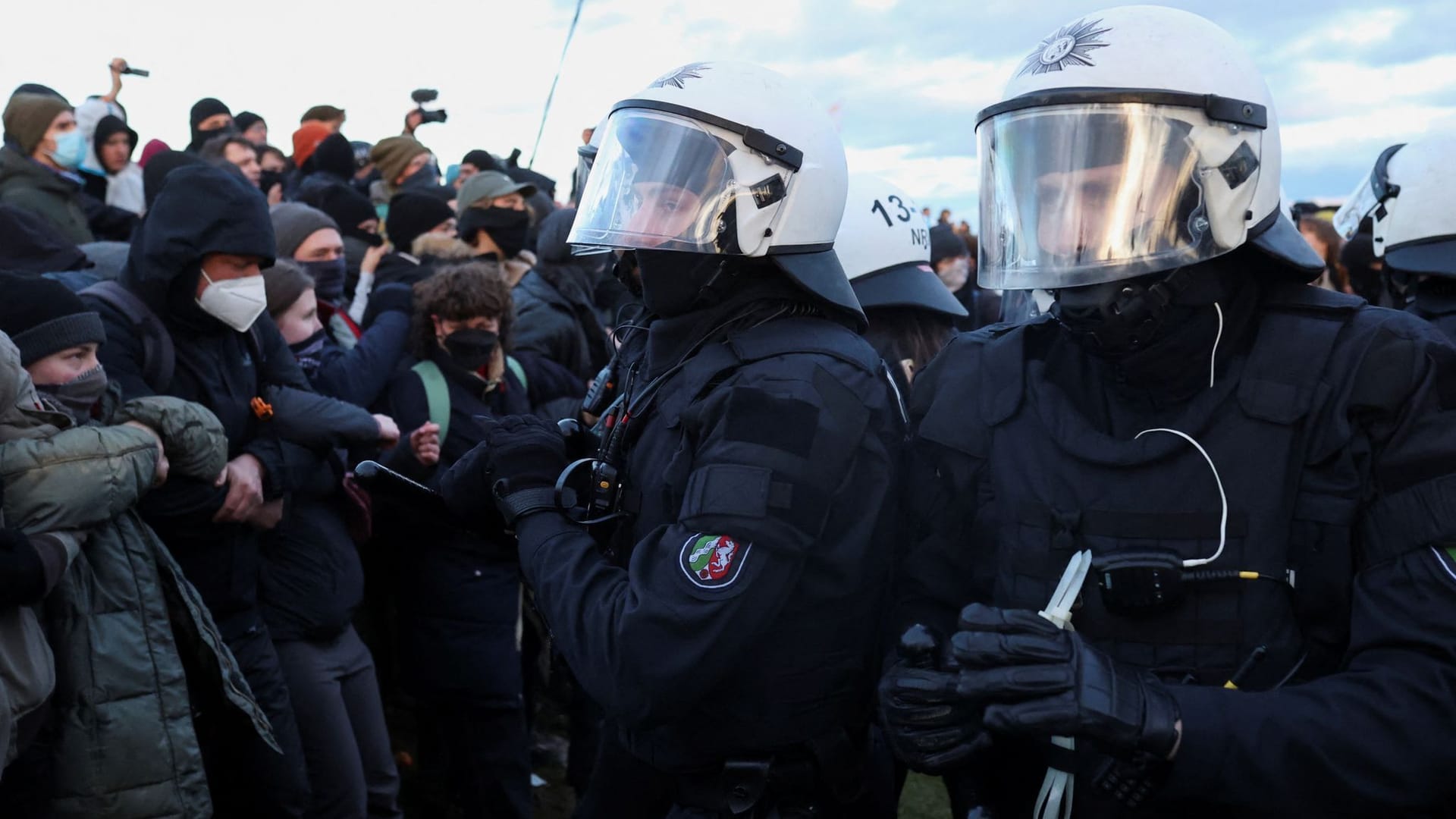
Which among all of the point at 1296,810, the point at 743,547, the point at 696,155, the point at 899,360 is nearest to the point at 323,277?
the point at 899,360

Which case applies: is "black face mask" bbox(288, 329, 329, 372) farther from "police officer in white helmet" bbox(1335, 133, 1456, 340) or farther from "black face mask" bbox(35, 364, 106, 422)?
"police officer in white helmet" bbox(1335, 133, 1456, 340)

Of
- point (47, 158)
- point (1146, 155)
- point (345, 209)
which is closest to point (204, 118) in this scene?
point (47, 158)

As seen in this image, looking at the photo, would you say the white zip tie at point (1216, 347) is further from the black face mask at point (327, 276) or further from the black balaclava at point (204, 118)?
the black balaclava at point (204, 118)

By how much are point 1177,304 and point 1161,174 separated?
0.21 metres

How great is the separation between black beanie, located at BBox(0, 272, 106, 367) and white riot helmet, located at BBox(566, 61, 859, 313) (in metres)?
1.40

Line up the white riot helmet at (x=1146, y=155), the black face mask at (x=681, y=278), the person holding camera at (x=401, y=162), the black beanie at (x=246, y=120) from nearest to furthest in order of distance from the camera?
the white riot helmet at (x=1146, y=155), the black face mask at (x=681, y=278), the person holding camera at (x=401, y=162), the black beanie at (x=246, y=120)

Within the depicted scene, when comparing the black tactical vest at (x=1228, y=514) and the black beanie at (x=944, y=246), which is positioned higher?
the black beanie at (x=944, y=246)

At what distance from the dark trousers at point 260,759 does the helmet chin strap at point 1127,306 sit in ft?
8.66

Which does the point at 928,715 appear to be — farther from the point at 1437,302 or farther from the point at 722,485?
the point at 1437,302

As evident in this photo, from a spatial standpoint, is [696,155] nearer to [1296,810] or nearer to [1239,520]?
[1239,520]

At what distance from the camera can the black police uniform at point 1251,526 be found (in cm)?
170

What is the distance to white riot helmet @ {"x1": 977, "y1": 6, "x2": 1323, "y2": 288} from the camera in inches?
76.5

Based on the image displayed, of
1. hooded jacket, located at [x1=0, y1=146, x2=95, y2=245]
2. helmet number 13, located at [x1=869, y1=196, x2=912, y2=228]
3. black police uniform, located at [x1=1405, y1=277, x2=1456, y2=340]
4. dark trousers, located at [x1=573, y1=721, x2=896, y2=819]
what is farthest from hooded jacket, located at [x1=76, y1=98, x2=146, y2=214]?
black police uniform, located at [x1=1405, y1=277, x2=1456, y2=340]

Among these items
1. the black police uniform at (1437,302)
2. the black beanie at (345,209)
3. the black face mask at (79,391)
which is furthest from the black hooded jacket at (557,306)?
the black police uniform at (1437,302)
